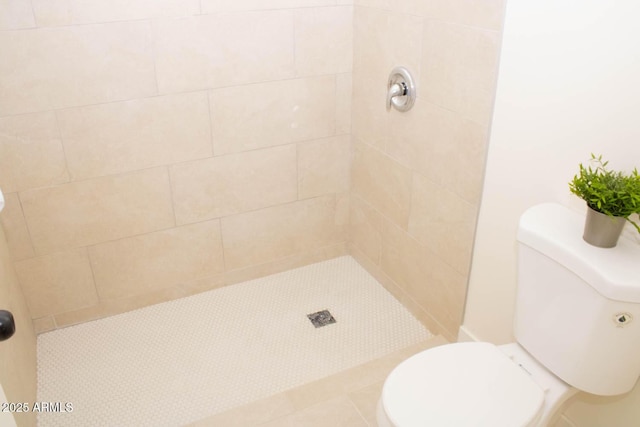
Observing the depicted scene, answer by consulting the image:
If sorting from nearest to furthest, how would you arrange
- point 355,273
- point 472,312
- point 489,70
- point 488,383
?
point 488,383 → point 489,70 → point 472,312 → point 355,273

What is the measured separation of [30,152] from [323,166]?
4.14ft

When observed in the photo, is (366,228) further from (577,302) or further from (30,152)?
(30,152)

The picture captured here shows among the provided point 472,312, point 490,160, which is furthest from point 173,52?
point 472,312

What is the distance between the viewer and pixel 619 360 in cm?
137

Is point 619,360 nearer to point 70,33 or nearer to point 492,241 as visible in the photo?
point 492,241

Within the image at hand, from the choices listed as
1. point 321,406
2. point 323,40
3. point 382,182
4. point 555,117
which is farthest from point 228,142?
point 555,117

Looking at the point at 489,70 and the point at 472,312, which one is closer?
the point at 489,70

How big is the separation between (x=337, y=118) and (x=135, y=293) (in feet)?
4.08

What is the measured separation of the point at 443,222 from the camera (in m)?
2.12

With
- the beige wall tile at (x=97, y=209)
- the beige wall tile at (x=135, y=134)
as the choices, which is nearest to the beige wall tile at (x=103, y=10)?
the beige wall tile at (x=135, y=134)

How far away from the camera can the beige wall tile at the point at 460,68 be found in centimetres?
174

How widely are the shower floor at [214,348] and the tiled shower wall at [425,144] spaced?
23 cm

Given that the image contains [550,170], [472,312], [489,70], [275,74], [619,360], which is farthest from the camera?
[275,74]

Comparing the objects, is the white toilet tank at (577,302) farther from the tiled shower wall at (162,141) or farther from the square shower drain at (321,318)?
the tiled shower wall at (162,141)
